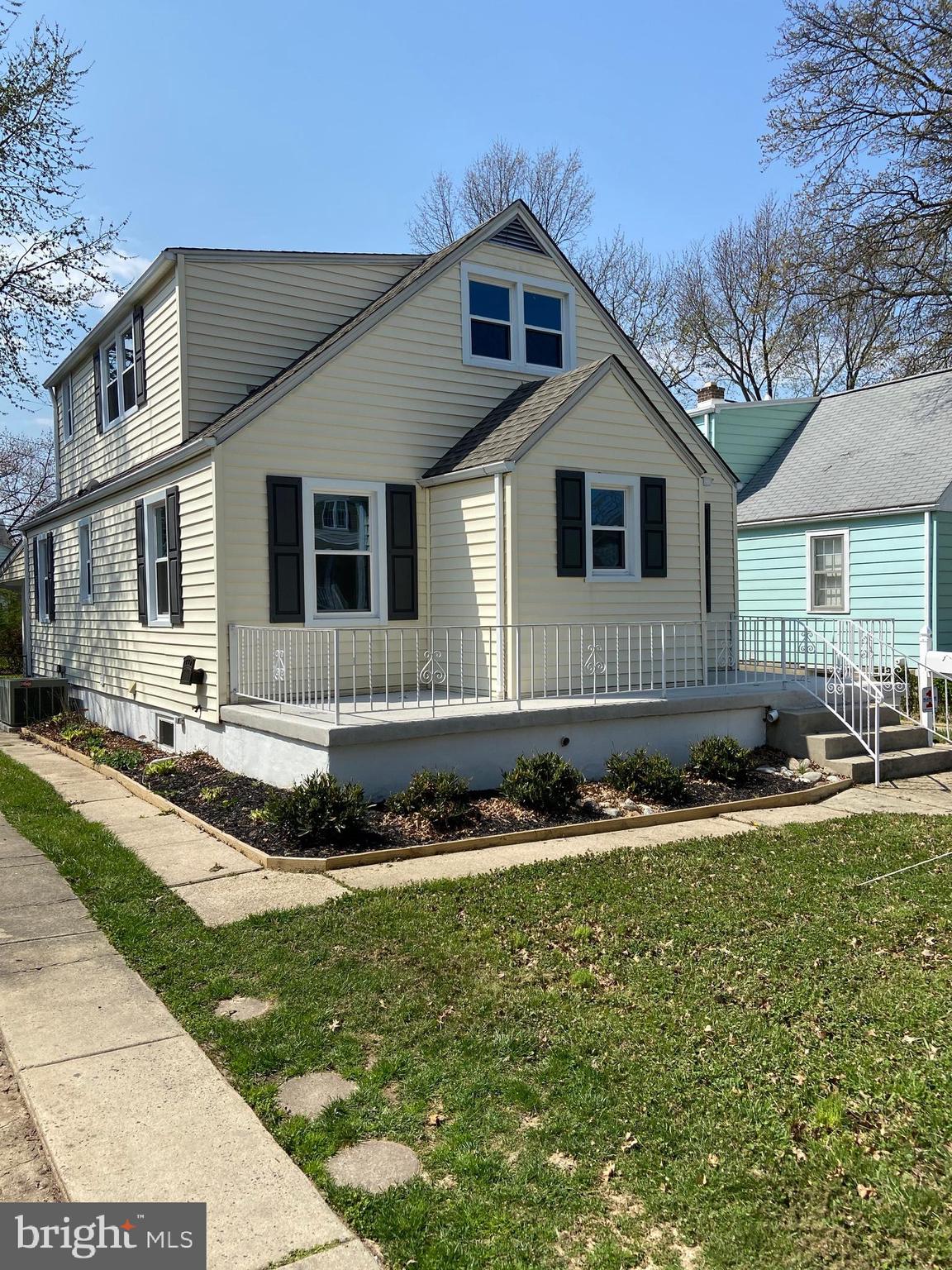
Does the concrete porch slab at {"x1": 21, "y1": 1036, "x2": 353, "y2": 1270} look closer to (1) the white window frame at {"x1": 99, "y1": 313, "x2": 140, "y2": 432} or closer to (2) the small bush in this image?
(2) the small bush

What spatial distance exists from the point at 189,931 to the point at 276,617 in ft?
17.0

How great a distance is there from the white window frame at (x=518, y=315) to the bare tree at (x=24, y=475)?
28.0 metres

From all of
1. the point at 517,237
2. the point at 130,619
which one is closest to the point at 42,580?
the point at 130,619

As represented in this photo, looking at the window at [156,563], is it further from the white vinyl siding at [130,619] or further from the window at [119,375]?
the window at [119,375]

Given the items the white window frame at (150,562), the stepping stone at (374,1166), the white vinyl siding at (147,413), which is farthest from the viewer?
the white window frame at (150,562)

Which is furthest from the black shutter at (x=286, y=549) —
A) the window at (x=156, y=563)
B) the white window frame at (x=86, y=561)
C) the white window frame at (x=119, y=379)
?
the white window frame at (x=86, y=561)

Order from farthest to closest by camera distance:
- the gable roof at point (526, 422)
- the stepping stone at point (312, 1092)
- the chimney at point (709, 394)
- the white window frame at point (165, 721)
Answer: the chimney at point (709, 394) → the white window frame at point (165, 721) → the gable roof at point (526, 422) → the stepping stone at point (312, 1092)

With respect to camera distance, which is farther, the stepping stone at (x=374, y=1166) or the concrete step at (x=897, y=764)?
the concrete step at (x=897, y=764)

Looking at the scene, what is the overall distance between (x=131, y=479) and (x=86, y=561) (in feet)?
13.1

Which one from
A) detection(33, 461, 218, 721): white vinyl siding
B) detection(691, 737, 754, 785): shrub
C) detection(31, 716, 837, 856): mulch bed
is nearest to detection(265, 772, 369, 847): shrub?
detection(31, 716, 837, 856): mulch bed

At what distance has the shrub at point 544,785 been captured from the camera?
8023 millimetres

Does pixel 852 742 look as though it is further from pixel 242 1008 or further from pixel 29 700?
pixel 29 700

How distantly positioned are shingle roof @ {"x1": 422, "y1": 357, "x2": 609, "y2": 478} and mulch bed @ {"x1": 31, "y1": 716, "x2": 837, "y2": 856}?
153 inches

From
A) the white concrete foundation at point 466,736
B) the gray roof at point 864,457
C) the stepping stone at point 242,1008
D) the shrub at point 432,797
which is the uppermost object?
the gray roof at point 864,457
